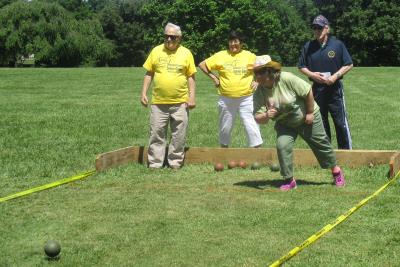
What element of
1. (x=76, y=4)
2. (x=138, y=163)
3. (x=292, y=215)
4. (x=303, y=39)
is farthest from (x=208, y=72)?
(x=76, y=4)

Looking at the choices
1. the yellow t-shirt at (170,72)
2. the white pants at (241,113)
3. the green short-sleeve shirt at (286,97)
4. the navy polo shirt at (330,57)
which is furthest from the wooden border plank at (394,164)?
the yellow t-shirt at (170,72)

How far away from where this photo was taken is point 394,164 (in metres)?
7.66

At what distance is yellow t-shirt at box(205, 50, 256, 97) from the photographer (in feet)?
29.9

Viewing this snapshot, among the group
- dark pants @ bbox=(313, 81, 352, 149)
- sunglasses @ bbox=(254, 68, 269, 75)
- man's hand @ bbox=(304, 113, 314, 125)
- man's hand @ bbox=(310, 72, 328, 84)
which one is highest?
sunglasses @ bbox=(254, 68, 269, 75)

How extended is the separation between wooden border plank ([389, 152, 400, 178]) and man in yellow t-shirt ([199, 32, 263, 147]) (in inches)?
81.1

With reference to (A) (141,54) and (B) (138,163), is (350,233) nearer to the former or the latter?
(B) (138,163)

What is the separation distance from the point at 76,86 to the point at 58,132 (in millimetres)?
13923

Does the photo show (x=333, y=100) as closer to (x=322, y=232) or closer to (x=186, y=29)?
(x=322, y=232)

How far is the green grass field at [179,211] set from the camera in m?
5.02

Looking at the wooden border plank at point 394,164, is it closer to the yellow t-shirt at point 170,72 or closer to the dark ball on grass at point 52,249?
the yellow t-shirt at point 170,72

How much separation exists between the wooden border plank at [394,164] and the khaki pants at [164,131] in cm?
274

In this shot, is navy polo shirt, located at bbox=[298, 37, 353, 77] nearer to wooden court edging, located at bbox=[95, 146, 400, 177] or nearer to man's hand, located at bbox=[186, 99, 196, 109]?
wooden court edging, located at bbox=[95, 146, 400, 177]

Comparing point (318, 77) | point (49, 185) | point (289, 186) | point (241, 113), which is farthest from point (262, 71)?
point (49, 185)

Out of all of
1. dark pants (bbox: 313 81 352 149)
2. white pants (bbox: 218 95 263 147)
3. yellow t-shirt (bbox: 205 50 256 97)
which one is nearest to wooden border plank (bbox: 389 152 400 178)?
dark pants (bbox: 313 81 352 149)
